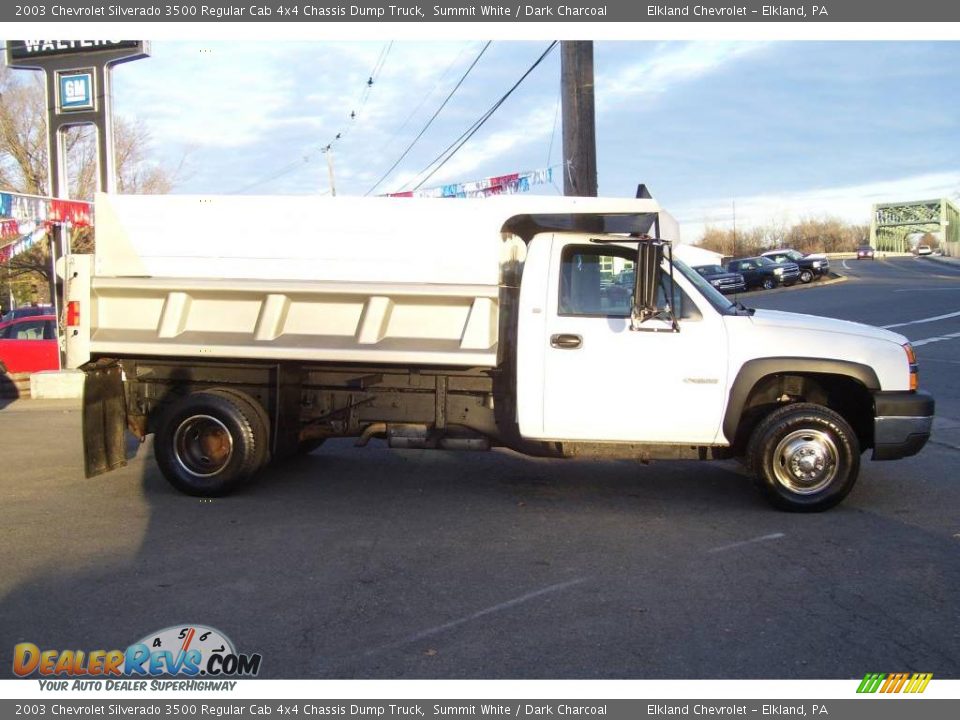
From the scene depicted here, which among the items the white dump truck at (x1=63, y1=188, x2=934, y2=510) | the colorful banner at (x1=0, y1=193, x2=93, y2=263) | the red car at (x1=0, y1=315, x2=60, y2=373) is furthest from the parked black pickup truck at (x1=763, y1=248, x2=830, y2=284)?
the white dump truck at (x1=63, y1=188, x2=934, y2=510)

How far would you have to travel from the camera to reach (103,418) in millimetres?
7465

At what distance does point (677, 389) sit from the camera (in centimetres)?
662

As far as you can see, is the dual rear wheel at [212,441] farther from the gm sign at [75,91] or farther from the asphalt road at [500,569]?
the gm sign at [75,91]

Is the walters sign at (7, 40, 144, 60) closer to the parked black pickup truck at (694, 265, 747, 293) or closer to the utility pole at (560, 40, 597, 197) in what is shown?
the utility pole at (560, 40, 597, 197)

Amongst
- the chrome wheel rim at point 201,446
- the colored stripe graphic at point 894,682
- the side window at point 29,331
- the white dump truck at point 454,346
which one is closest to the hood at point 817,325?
the white dump truck at point 454,346

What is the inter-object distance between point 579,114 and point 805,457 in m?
7.88

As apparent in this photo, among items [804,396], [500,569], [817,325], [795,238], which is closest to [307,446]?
[500,569]

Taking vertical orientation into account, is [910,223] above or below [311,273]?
above

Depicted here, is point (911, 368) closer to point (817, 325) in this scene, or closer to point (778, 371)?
point (817, 325)

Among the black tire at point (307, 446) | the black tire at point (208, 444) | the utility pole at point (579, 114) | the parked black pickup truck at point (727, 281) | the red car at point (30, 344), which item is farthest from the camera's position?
the parked black pickup truck at point (727, 281)

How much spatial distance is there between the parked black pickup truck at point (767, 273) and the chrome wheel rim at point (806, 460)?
119 ft

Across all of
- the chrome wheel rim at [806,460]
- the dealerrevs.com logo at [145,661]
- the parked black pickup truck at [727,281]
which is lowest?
the dealerrevs.com logo at [145,661]

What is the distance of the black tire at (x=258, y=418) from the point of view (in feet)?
23.9
